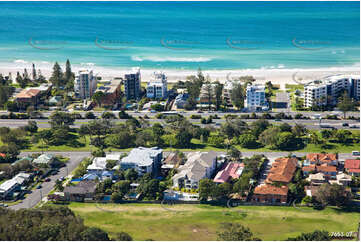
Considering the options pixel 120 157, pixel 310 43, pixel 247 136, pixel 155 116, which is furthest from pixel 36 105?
pixel 310 43

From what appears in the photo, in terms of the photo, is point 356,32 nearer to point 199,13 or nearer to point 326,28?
point 326,28

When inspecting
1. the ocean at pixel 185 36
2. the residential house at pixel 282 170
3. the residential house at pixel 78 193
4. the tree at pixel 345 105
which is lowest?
the residential house at pixel 78 193

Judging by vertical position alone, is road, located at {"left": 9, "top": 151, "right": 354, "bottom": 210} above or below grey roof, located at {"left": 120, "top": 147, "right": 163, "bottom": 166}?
below

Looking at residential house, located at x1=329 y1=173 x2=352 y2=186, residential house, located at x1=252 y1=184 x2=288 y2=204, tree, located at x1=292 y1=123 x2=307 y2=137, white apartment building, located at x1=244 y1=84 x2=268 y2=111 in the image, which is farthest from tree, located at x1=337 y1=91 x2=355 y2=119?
residential house, located at x1=252 y1=184 x2=288 y2=204

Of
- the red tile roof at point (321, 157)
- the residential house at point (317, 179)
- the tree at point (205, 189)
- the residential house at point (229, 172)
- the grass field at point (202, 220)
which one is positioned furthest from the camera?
the red tile roof at point (321, 157)

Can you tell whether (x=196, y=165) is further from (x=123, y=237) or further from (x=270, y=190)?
(x=123, y=237)

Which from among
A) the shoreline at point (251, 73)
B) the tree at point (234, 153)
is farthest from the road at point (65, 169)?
the shoreline at point (251, 73)

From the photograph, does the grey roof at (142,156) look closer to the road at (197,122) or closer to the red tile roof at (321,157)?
the road at (197,122)

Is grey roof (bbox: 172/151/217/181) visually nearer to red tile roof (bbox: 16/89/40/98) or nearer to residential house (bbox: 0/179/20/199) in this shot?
residential house (bbox: 0/179/20/199)
